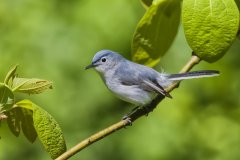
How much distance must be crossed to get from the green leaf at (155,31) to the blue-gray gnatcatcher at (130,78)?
70 cm

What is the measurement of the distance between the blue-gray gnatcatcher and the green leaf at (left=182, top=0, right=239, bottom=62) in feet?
3.18

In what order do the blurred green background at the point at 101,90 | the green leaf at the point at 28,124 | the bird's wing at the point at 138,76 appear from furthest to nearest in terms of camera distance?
the blurred green background at the point at 101,90 → the bird's wing at the point at 138,76 → the green leaf at the point at 28,124

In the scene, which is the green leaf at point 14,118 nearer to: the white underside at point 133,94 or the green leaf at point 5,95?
the green leaf at point 5,95

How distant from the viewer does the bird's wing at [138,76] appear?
8.11 feet

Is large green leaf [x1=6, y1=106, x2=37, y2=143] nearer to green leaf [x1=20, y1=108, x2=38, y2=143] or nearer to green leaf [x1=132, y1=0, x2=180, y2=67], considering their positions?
green leaf [x1=20, y1=108, x2=38, y2=143]

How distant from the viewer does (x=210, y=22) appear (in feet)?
3.95

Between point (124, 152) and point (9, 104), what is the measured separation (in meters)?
3.44

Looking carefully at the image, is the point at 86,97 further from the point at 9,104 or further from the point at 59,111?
the point at 9,104

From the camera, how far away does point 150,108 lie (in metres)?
2.01

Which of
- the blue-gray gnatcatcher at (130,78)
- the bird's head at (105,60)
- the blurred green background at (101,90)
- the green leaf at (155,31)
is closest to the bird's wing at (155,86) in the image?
the blue-gray gnatcatcher at (130,78)

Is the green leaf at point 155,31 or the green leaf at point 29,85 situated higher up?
the green leaf at point 29,85

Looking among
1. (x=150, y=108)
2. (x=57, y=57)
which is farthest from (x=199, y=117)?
(x=150, y=108)

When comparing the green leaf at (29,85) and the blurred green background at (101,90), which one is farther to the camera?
the blurred green background at (101,90)

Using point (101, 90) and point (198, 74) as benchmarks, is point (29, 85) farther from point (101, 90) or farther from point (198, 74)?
point (101, 90)
